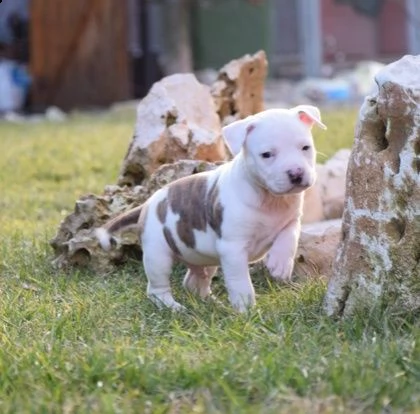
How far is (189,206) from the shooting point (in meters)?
5.45

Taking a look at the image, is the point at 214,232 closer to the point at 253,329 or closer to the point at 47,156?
the point at 253,329

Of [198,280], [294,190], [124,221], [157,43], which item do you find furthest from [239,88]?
[157,43]

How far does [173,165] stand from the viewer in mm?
6531

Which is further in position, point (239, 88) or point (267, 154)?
point (239, 88)

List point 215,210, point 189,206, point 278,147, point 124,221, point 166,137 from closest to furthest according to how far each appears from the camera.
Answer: point 278,147, point 215,210, point 189,206, point 124,221, point 166,137

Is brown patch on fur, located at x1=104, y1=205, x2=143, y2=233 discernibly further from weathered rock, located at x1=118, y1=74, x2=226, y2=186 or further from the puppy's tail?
weathered rock, located at x1=118, y1=74, x2=226, y2=186

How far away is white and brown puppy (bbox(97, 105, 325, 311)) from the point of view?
16.5ft

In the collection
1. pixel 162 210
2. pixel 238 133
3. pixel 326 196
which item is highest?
pixel 238 133

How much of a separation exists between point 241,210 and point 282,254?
0.27m

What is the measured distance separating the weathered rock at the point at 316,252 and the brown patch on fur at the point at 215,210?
0.85 m

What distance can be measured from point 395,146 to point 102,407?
1729 mm

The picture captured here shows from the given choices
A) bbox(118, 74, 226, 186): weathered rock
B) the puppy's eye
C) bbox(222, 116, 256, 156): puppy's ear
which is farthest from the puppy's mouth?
bbox(118, 74, 226, 186): weathered rock

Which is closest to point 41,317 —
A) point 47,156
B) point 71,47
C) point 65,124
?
point 47,156

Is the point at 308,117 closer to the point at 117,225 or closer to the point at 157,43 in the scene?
the point at 117,225
